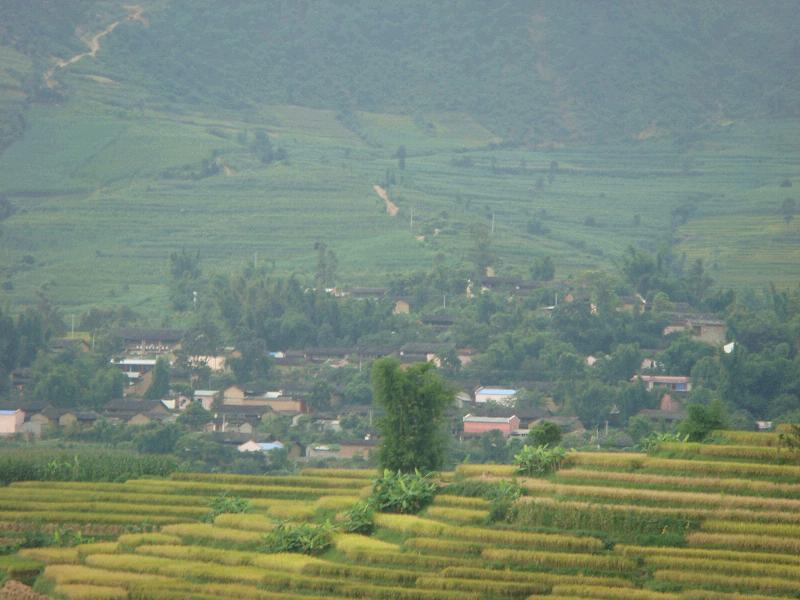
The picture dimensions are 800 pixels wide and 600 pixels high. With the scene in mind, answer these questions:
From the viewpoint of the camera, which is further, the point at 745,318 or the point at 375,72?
the point at 375,72

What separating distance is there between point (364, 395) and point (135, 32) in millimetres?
93227

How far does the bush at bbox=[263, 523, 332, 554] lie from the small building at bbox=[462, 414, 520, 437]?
104 feet

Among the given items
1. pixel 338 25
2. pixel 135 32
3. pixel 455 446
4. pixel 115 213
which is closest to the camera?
pixel 455 446

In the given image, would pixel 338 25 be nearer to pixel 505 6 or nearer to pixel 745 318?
pixel 505 6

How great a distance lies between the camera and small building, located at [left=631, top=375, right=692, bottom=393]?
76.9 meters

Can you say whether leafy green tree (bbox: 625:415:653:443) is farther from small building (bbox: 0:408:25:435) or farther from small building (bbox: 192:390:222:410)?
small building (bbox: 0:408:25:435)

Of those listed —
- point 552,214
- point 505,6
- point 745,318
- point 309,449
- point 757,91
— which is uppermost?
point 505,6

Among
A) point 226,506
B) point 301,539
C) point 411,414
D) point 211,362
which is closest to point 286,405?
point 211,362

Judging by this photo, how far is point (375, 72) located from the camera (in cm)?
16975

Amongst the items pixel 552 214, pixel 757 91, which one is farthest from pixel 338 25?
→ pixel 552 214

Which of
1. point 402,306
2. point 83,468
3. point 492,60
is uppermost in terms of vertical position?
point 492,60

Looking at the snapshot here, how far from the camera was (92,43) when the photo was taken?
157000 mm

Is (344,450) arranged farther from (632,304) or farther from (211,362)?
(632,304)

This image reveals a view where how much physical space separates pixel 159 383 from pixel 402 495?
3999cm
